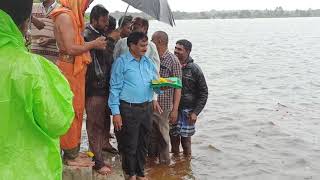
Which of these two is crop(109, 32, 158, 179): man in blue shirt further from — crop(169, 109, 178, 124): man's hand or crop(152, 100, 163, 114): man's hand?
crop(169, 109, 178, 124): man's hand

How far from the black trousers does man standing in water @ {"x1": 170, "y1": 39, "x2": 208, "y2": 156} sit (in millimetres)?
1517

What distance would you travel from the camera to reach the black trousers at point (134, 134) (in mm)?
4812

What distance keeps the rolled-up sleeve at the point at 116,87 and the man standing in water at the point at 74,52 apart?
1.22 ft

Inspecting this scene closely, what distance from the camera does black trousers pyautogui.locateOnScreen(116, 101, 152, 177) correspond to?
4.81 m

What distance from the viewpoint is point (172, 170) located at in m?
6.79

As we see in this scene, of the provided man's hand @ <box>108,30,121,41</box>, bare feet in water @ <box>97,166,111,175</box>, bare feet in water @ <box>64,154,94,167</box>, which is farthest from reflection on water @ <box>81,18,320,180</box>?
man's hand @ <box>108,30,121,41</box>

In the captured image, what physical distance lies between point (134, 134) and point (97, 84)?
2.09 ft

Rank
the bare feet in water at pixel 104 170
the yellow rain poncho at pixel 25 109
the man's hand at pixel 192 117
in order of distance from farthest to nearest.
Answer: the man's hand at pixel 192 117 → the bare feet in water at pixel 104 170 → the yellow rain poncho at pixel 25 109

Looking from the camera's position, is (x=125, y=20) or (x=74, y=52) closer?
(x=74, y=52)

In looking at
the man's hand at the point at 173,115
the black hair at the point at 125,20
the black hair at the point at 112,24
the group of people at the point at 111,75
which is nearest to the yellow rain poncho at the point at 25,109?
the group of people at the point at 111,75

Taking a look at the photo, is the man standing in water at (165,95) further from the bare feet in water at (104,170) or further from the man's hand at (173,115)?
the bare feet in water at (104,170)

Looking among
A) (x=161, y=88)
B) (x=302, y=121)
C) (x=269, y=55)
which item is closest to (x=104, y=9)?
(x=161, y=88)

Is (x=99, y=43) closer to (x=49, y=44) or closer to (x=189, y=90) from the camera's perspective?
(x=49, y=44)

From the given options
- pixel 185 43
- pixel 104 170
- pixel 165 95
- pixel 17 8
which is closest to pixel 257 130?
pixel 185 43
